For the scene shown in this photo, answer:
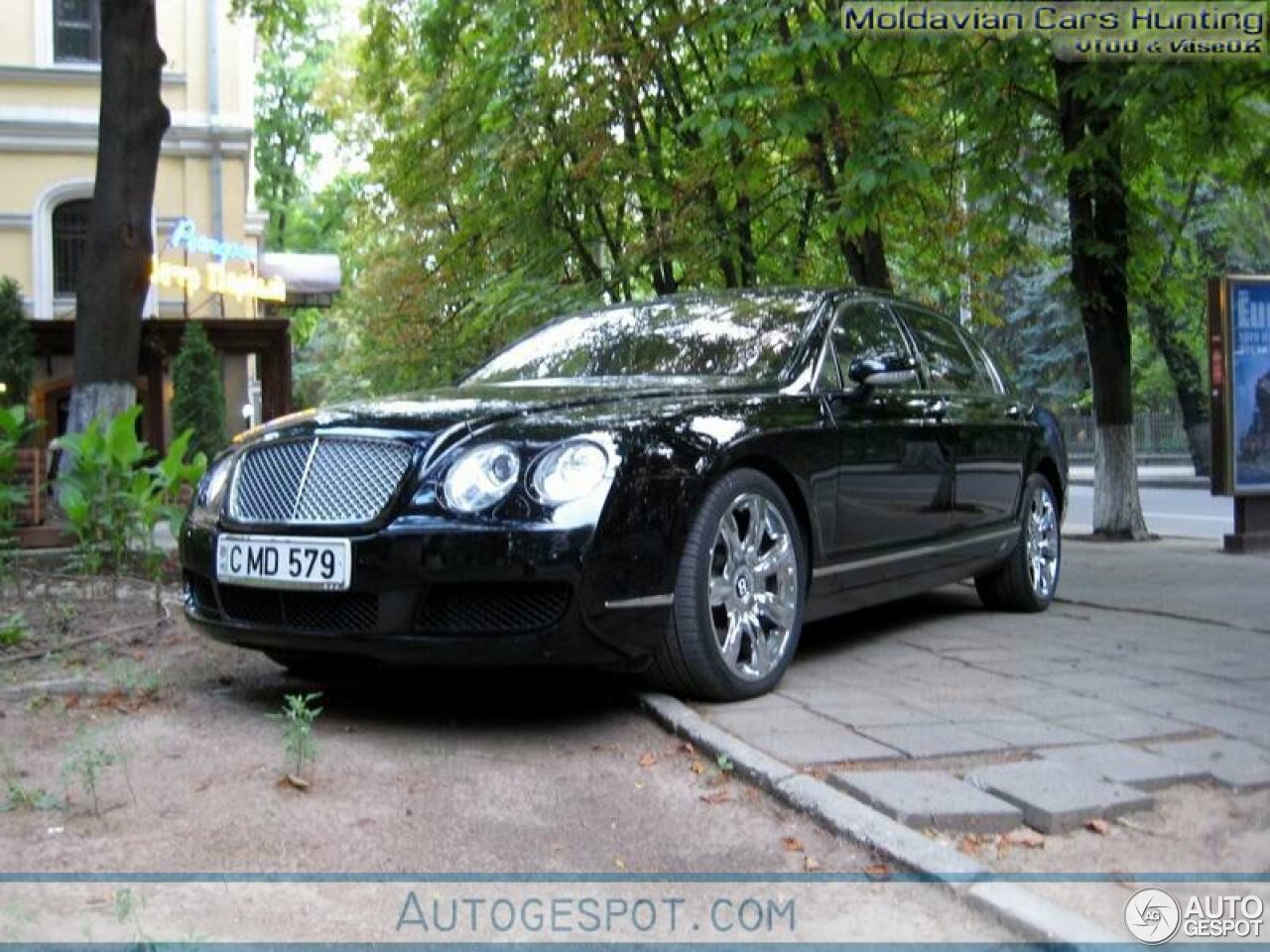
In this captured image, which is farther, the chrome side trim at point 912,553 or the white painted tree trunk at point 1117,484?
the white painted tree trunk at point 1117,484

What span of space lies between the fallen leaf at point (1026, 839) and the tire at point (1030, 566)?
3.55 metres

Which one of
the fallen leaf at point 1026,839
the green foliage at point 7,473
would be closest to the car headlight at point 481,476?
the fallen leaf at point 1026,839

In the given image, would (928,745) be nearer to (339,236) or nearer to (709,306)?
(709,306)

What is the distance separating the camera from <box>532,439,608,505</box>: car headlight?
3756 millimetres

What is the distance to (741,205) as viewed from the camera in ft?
45.0

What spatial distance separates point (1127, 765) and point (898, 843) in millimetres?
1038

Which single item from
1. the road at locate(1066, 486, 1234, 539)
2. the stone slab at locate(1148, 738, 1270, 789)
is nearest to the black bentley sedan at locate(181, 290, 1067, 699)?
the stone slab at locate(1148, 738, 1270, 789)

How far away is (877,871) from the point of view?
9.53 ft

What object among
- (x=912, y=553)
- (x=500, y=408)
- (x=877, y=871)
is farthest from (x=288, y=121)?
(x=877, y=871)

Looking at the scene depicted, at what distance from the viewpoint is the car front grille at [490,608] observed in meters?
3.73

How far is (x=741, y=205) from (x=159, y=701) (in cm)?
1045

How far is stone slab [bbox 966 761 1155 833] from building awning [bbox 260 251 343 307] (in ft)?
61.2

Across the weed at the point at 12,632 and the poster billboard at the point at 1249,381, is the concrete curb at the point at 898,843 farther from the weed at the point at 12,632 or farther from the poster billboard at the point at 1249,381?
the poster billboard at the point at 1249,381

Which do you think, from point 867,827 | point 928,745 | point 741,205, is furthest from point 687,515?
point 741,205
